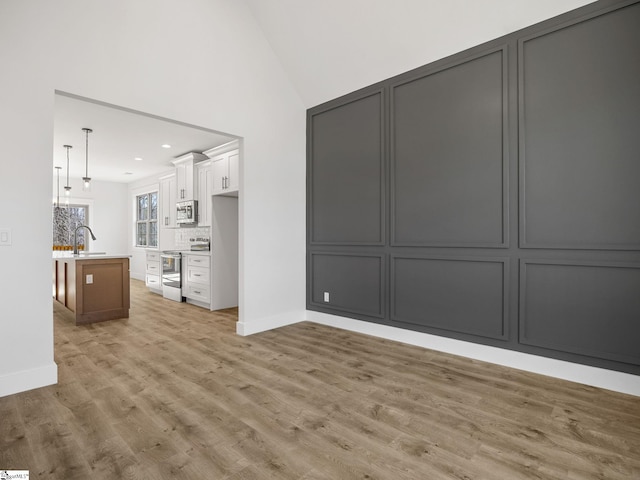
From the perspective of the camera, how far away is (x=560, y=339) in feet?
8.93

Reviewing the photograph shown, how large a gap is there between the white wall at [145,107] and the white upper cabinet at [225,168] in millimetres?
1142

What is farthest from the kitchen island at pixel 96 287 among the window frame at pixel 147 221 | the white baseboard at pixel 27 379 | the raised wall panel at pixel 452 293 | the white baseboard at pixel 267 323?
the raised wall panel at pixel 452 293

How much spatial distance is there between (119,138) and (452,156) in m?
5.01

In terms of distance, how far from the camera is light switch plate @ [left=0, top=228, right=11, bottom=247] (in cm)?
242

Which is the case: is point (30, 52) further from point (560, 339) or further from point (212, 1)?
point (560, 339)

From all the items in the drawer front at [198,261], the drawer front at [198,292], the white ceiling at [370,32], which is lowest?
the drawer front at [198,292]

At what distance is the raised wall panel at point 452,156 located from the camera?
9.96ft

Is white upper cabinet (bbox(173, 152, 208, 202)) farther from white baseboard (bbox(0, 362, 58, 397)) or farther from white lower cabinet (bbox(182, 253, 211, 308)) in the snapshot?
white baseboard (bbox(0, 362, 58, 397))

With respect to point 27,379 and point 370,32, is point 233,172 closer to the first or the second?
point 370,32

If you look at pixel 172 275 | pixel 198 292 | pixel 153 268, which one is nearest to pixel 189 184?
pixel 172 275

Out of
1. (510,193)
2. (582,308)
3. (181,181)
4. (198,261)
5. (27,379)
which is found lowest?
(27,379)

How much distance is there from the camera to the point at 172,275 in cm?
627

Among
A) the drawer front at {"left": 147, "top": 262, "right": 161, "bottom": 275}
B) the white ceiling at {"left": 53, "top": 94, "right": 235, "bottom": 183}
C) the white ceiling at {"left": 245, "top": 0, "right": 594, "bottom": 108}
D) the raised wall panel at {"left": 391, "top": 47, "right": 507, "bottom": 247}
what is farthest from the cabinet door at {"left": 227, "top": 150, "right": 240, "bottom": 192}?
the drawer front at {"left": 147, "top": 262, "right": 161, "bottom": 275}

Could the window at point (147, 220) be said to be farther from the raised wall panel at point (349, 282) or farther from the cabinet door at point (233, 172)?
the raised wall panel at point (349, 282)
